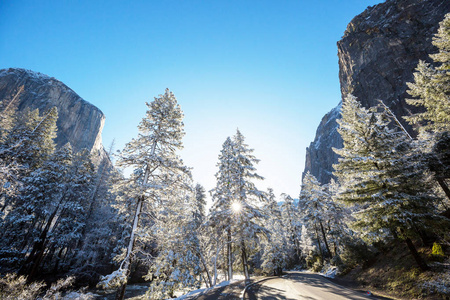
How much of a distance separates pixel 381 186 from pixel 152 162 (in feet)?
47.3

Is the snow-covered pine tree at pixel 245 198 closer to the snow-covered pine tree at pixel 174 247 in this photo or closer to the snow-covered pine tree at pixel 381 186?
the snow-covered pine tree at pixel 174 247

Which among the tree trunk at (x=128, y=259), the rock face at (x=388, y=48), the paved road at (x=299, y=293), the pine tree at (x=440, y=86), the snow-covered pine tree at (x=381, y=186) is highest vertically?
the rock face at (x=388, y=48)

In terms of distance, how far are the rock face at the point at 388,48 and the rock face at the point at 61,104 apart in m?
106

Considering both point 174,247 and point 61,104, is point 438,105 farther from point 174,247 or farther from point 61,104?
point 61,104

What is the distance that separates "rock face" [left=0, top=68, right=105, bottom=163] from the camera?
3105 inches

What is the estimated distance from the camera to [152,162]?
11.1 m

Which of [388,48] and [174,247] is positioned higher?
[388,48]

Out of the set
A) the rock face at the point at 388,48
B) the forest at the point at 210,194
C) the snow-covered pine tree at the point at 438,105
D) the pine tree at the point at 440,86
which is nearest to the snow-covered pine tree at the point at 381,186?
the forest at the point at 210,194

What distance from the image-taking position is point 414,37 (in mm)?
51344

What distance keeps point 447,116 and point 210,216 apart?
19.7 meters

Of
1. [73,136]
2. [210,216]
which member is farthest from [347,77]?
[73,136]

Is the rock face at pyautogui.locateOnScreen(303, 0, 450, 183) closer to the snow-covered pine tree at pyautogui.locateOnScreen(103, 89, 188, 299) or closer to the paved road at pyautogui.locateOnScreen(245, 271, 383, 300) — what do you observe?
the paved road at pyautogui.locateOnScreen(245, 271, 383, 300)

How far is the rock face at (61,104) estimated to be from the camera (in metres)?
78.9

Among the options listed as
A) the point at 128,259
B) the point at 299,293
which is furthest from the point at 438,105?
the point at 128,259
